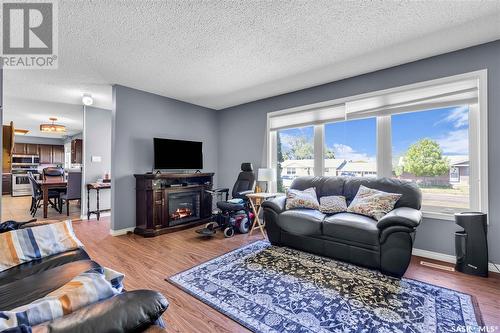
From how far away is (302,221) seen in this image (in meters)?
2.85

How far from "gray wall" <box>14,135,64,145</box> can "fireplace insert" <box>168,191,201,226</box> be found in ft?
30.4

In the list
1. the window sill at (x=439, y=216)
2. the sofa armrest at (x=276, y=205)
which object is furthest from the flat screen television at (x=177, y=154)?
the window sill at (x=439, y=216)

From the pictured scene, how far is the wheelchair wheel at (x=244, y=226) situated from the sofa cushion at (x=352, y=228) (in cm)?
155

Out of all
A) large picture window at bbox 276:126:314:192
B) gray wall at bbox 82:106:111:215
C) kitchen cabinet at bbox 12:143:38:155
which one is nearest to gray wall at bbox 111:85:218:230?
gray wall at bbox 82:106:111:215

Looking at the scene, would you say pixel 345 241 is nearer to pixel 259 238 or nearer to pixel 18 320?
pixel 259 238

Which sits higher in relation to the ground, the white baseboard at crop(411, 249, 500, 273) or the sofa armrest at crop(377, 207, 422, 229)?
the sofa armrest at crop(377, 207, 422, 229)

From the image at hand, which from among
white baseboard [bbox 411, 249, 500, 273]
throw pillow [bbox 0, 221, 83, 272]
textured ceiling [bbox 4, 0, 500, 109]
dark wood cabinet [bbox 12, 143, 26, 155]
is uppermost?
textured ceiling [bbox 4, 0, 500, 109]

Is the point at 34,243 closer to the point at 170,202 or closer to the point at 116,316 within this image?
the point at 116,316

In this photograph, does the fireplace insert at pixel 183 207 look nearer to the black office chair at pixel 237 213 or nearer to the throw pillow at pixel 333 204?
the black office chair at pixel 237 213

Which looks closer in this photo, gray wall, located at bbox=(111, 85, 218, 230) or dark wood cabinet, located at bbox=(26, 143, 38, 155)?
gray wall, located at bbox=(111, 85, 218, 230)

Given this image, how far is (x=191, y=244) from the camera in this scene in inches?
132

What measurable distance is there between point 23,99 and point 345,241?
6452 millimetres

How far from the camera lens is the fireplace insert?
420cm

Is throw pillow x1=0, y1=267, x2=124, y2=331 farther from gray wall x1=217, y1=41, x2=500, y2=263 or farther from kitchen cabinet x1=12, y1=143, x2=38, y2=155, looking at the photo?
kitchen cabinet x1=12, y1=143, x2=38, y2=155
